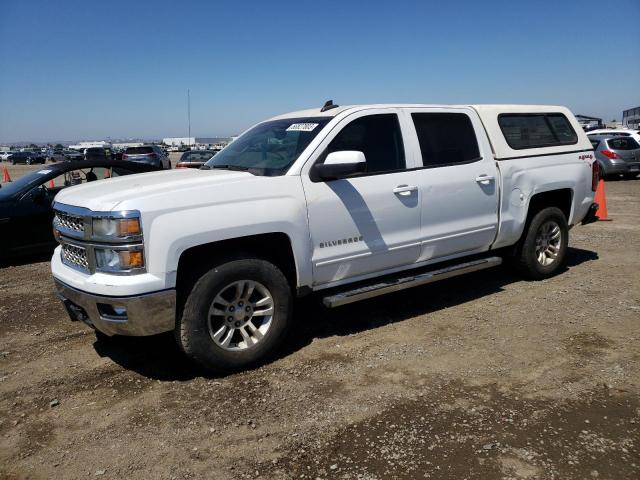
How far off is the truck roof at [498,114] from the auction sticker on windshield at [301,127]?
17cm

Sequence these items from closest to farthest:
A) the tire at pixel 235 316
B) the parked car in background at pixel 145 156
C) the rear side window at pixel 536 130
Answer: the tire at pixel 235 316 → the rear side window at pixel 536 130 → the parked car in background at pixel 145 156

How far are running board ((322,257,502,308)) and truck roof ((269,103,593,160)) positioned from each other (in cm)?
114

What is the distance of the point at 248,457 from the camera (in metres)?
2.92

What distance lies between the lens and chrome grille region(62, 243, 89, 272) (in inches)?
145

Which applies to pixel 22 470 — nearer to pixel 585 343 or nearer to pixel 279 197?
pixel 279 197

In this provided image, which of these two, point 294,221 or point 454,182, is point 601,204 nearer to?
point 454,182

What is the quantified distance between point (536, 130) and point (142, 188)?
14.3ft

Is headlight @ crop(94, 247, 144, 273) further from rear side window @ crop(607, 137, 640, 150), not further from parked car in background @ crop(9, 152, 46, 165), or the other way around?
parked car in background @ crop(9, 152, 46, 165)

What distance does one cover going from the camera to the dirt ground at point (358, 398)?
2.85 m

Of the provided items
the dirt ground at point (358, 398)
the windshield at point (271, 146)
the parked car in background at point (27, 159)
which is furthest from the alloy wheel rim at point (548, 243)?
the parked car in background at point (27, 159)

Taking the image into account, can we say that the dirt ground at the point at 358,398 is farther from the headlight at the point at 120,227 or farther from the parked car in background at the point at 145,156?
the parked car in background at the point at 145,156

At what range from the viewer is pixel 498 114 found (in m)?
5.54

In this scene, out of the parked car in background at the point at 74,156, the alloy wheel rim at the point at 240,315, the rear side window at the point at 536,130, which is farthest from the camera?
the parked car in background at the point at 74,156

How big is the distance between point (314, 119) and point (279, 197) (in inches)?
40.6
